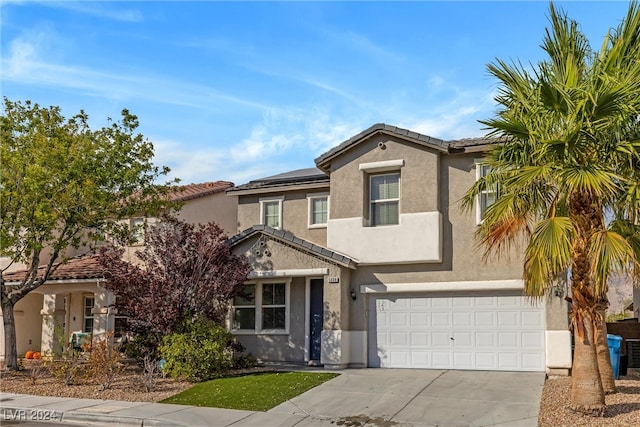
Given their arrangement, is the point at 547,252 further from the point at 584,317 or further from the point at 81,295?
the point at 81,295

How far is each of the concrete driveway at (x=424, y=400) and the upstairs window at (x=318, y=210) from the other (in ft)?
18.6

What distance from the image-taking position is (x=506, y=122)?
11.6 m

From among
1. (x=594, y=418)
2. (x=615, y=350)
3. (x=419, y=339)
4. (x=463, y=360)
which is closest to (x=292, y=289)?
(x=419, y=339)

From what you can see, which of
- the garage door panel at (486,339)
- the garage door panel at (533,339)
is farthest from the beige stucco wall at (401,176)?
the garage door panel at (533,339)

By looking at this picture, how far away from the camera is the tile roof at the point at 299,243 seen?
18.2 metres

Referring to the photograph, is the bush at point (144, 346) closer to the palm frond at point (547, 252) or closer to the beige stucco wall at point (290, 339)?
the beige stucco wall at point (290, 339)

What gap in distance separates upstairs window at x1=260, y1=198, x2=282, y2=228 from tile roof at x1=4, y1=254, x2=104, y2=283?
5.54 metres

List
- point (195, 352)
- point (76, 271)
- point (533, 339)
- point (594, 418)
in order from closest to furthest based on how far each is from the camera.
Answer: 1. point (594, 418)
2. point (195, 352)
3. point (533, 339)
4. point (76, 271)

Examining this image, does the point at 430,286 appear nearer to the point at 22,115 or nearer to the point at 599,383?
the point at 599,383

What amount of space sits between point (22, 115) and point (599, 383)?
54.8 feet

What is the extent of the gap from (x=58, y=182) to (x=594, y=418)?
14.7m

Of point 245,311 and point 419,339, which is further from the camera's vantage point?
point 245,311

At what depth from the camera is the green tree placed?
17625 mm

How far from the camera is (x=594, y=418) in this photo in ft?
35.8
